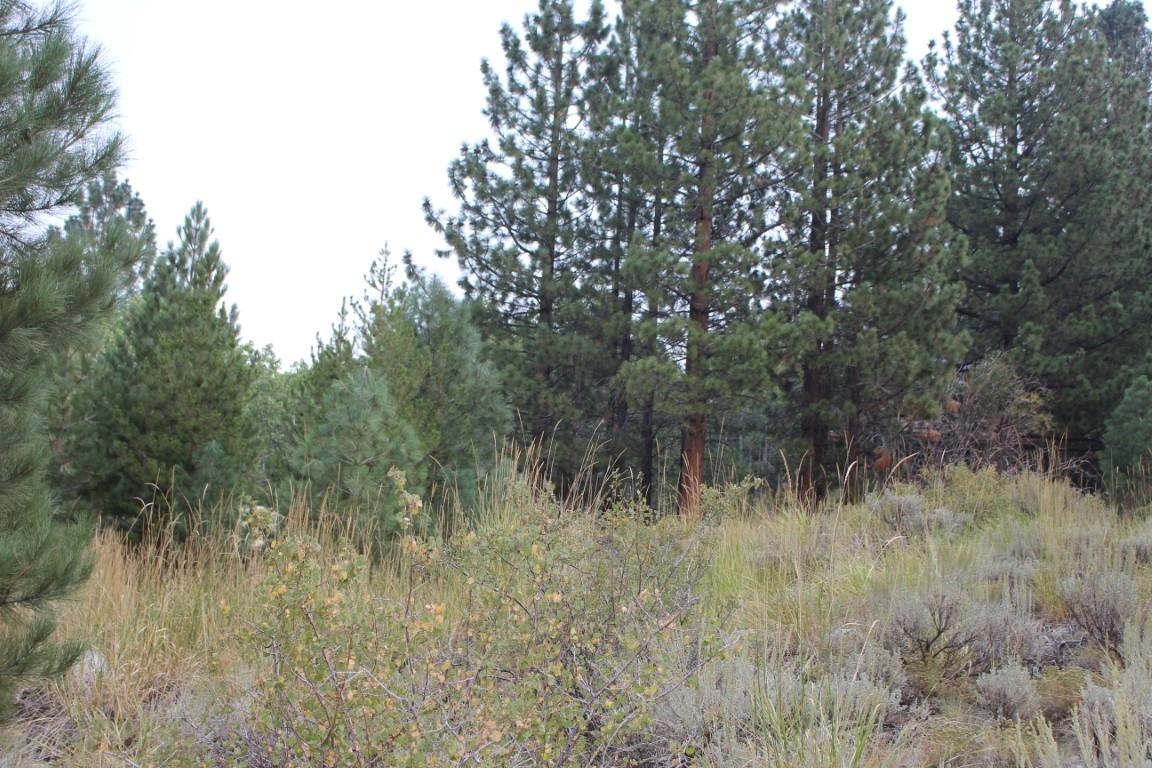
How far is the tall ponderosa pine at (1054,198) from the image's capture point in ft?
53.9

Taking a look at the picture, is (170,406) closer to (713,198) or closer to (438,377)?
(438,377)

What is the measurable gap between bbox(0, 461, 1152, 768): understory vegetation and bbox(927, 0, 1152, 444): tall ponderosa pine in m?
13.7

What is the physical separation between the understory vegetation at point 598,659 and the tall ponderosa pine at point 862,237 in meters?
10.2

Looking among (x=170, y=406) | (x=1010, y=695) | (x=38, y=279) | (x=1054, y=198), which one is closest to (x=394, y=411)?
(x=170, y=406)

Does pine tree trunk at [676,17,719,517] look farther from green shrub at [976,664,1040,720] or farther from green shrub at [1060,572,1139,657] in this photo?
green shrub at [976,664,1040,720]

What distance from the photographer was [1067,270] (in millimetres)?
17000

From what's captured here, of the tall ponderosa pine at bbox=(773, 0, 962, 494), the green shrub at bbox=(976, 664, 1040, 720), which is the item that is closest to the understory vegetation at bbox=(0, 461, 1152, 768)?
the green shrub at bbox=(976, 664, 1040, 720)

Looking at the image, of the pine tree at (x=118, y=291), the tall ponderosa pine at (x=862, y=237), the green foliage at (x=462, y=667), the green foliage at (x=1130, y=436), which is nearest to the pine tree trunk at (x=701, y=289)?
the tall ponderosa pine at (x=862, y=237)

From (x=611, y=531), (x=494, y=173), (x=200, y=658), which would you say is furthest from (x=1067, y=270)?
(x=200, y=658)

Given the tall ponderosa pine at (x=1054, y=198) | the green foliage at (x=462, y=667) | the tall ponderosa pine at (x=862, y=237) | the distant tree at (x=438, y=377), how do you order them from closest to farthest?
the green foliage at (x=462, y=667) < the distant tree at (x=438, y=377) < the tall ponderosa pine at (x=862, y=237) < the tall ponderosa pine at (x=1054, y=198)

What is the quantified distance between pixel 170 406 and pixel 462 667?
6.40 m

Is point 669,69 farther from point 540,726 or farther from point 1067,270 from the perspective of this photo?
point 540,726

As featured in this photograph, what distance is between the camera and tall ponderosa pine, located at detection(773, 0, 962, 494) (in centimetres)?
1466

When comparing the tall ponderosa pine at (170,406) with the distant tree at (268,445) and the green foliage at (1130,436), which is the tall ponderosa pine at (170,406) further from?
the green foliage at (1130,436)
